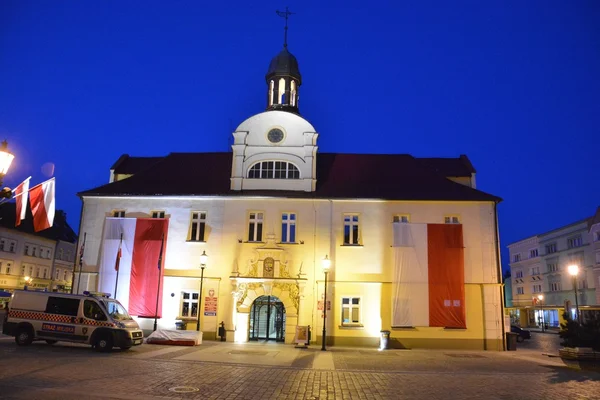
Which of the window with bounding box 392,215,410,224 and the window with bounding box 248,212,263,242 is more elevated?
the window with bounding box 392,215,410,224

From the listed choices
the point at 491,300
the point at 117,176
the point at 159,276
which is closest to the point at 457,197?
the point at 491,300

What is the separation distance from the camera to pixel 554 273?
2822 inches

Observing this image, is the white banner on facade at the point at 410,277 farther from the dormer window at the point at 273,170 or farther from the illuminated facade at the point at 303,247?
the dormer window at the point at 273,170

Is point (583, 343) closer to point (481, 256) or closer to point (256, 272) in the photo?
point (481, 256)

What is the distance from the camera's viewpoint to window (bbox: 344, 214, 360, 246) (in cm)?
2881

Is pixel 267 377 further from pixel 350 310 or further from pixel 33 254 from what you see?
pixel 33 254

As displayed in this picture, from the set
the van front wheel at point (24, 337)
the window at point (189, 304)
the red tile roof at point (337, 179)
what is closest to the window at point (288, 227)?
the red tile roof at point (337, 179)

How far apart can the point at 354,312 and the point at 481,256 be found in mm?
8308

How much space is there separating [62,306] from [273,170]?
1446 cm

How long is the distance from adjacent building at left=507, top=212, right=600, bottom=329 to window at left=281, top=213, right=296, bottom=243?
139 ft

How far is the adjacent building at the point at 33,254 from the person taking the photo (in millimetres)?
60250

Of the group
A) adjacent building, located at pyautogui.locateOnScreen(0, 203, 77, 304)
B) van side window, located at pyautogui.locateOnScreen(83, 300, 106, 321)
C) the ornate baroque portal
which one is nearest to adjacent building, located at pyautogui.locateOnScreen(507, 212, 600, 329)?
the ornate baroque portal

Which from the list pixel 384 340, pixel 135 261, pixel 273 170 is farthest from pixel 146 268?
pixel 384 340

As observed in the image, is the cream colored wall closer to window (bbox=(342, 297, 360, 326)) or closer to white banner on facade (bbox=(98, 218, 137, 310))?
window (bbox=(342, 297, 360, 326))
